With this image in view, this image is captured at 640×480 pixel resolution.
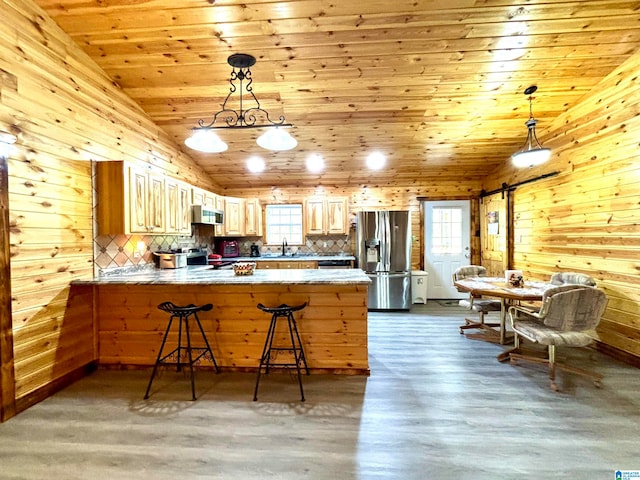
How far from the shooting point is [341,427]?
79.4 inches

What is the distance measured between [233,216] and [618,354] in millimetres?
5571

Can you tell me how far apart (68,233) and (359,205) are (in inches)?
178

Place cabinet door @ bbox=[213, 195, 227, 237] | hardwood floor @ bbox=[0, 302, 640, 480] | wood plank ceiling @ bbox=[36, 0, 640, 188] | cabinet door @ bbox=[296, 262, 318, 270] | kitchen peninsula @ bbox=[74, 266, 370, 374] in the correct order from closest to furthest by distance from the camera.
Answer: hardwood floor @ bbox=[0, 302, 640, 480] < wood plank ceiling @ bbox=[36, 0, 640, 188] < kitchen peninsula @ bbox=[74, 266, 370, 374] < cabinet door @ bbox=[213, 195, 227, 237] < cabinet door @ bbox=[296, 262, 318, 270]

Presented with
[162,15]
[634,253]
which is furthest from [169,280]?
[634,253]

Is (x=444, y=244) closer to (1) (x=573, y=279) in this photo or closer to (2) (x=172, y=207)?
(1) (x=573, y=279)

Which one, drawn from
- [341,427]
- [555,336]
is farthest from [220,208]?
[555,336]

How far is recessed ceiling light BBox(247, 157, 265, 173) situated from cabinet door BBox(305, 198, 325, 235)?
1082 millimetres

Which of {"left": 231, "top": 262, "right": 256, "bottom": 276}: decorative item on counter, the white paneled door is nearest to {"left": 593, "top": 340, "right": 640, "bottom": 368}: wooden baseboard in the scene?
the white paneled door

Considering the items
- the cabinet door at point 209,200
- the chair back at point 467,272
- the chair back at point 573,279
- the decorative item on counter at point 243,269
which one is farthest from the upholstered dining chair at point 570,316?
the cabinet door at point 209,200

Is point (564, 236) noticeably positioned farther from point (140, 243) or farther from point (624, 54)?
point (140, 243)

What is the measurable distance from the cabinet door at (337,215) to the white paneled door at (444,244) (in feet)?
5.63

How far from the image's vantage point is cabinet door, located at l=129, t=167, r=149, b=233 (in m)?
3.01

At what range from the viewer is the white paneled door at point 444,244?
5.95 m

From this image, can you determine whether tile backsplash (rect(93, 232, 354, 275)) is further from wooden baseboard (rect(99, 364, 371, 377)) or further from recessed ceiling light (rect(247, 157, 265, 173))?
recessed ceiling light (rect(247, 157, 265, 173))
